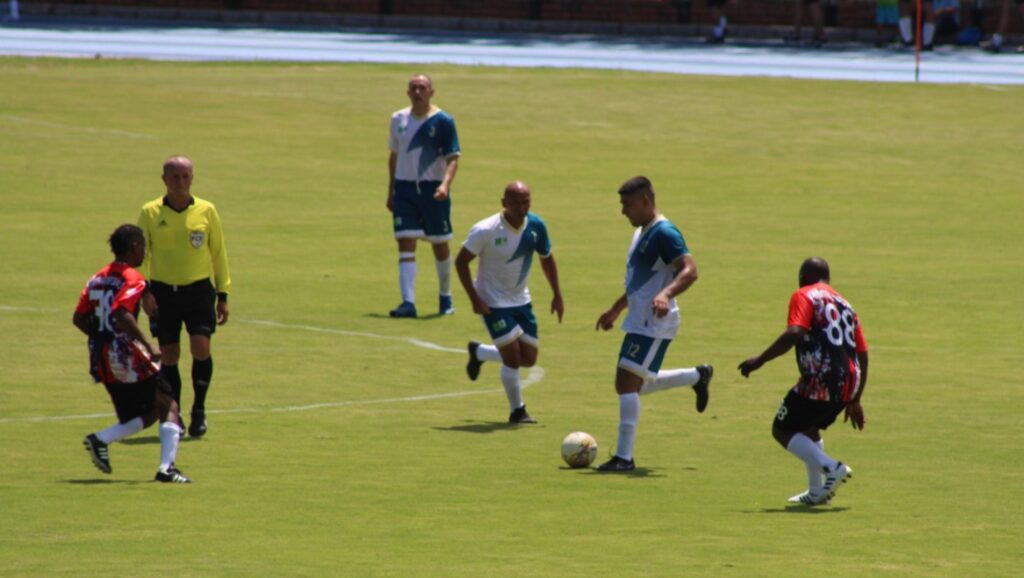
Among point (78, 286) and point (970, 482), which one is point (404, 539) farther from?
point (78, 286)

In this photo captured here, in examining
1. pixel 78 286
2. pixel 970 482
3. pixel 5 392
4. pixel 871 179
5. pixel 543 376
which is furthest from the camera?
pixel 871 179

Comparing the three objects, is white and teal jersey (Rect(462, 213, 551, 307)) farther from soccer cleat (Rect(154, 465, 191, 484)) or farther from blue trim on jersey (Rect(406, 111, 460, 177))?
blue trim on jersey (Rect(406, 111, 460, 177))

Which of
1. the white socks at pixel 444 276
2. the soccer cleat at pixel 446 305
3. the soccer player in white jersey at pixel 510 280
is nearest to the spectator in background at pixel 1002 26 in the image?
the soccer cleat at pixel 446 305

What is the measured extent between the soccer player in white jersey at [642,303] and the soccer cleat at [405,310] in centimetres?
805

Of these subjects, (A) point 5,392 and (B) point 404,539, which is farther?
(A) point 5,392

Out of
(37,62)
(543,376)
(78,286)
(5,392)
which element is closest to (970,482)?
(543,376)

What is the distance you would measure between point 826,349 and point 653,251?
5.79 ft

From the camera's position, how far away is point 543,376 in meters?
18.0

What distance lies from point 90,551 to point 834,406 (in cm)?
468

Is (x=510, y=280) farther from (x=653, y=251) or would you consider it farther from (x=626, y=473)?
(x=626, y=473)

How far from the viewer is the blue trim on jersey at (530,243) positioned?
51.0 ft

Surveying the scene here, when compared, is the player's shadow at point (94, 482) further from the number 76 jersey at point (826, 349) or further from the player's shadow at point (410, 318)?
the player's shadow at point (410, 318)

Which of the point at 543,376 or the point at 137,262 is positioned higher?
the point at 137,262

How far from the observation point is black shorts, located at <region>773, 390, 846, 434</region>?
12.0m
